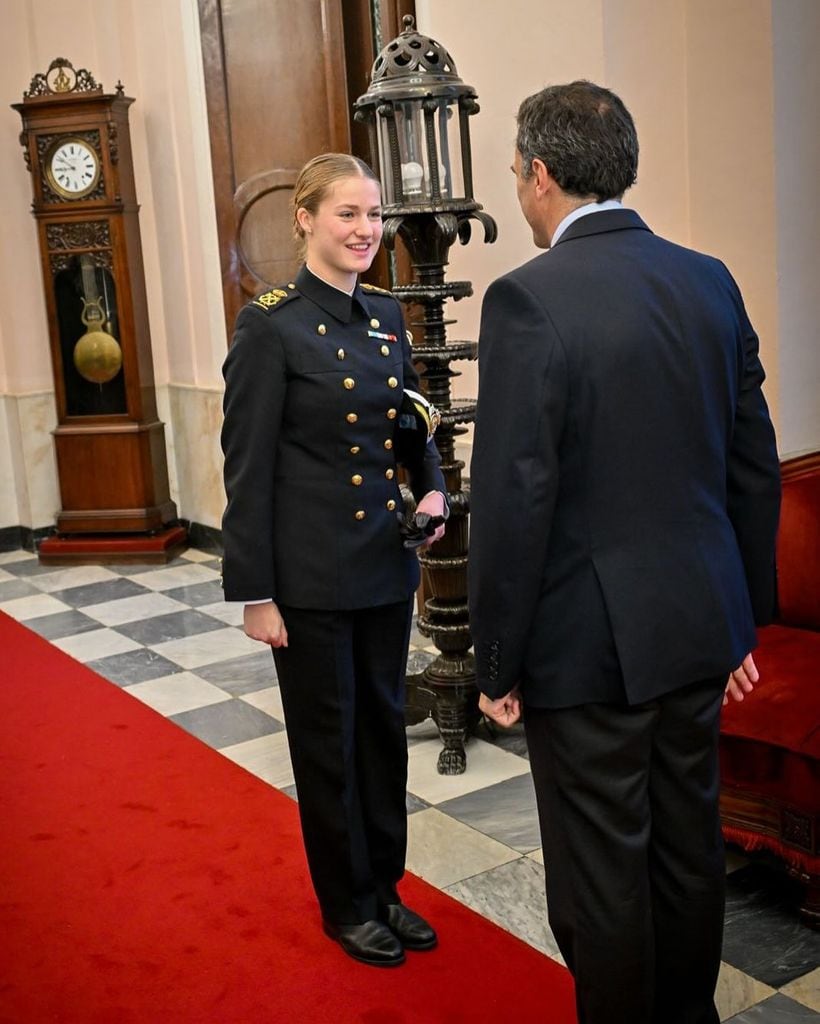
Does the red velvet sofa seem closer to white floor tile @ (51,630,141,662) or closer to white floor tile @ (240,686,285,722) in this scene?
white floor tile @ (240,686,285,722)

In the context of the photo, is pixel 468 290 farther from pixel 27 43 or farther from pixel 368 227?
pixel 27 43

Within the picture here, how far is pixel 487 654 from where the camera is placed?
6.52 feet

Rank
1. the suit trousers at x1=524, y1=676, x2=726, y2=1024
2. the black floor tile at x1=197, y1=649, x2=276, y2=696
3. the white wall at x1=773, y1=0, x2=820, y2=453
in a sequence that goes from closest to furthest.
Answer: the suit trousers at x1=524, y1=676, x2=726, y2=1024 < the white wall at x1=773, y1=0, x2=820, y2=453 < the black floor tile at x1=197, y1=649, x2=276, y2=696

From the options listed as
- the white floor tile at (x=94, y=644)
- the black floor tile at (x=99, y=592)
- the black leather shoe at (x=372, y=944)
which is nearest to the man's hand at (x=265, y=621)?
the black leather shoe at (x=372, y=944)

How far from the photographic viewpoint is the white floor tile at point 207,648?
5.15 metres

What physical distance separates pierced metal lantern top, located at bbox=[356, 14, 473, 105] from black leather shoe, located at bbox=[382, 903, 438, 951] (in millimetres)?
2207

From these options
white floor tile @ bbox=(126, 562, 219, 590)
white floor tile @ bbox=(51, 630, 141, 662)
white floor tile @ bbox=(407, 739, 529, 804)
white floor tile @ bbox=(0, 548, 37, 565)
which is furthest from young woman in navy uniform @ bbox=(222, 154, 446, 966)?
white floor tile @ bbox=(0, 548, 37, 565)

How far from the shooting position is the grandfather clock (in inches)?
266

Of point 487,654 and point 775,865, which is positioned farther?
point 775,865

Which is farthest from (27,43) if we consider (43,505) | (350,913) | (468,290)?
(350,913)

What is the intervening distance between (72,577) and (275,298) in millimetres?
4520

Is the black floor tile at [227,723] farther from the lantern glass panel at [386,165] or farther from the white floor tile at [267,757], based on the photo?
the lantern glass panel at [386,165]

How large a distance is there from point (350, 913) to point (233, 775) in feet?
3.90

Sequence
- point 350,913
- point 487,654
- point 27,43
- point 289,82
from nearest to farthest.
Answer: point 487,654, point 350,913, point 289,82, point 27,43
